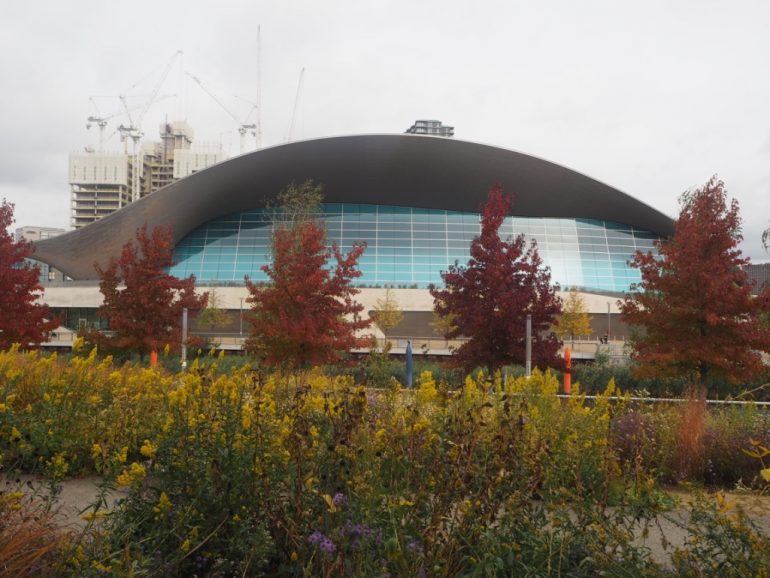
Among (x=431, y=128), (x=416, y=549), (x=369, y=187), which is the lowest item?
(x=416, y=549)

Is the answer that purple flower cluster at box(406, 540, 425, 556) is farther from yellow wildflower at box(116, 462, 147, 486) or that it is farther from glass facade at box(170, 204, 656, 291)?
glass facade at box(170, 204, 656, 291)

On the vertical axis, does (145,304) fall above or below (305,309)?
above

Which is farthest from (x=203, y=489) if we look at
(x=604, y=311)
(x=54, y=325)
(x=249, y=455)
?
(x=604, y=311)

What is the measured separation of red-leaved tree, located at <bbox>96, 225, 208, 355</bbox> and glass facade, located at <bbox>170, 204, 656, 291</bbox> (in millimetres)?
24560

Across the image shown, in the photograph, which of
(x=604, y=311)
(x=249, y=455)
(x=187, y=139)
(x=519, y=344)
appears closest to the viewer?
(x=249, y=455)

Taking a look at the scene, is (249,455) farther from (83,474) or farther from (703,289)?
(703,289)

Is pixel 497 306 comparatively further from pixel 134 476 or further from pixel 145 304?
pixel 134 476

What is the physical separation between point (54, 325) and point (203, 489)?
19.0 meters

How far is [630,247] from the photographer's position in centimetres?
5062

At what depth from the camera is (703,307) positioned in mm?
15117

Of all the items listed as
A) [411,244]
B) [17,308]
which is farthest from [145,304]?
[411,244]

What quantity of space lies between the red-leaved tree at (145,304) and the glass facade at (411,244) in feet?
80.6

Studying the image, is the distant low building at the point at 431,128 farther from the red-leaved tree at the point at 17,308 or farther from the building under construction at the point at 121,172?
the red-leaved tree at the point at 17,308

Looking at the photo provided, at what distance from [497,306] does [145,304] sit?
1076 cm
